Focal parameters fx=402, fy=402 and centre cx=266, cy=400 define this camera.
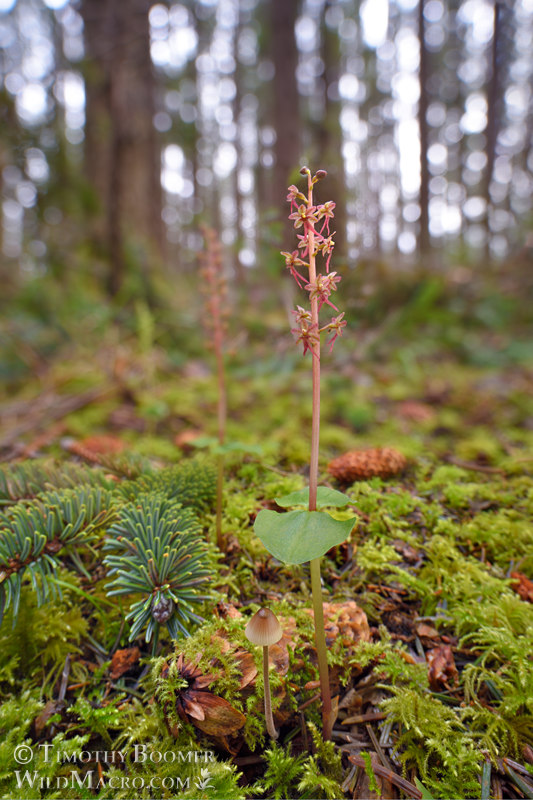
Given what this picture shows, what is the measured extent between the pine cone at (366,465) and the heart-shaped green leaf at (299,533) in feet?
3.26

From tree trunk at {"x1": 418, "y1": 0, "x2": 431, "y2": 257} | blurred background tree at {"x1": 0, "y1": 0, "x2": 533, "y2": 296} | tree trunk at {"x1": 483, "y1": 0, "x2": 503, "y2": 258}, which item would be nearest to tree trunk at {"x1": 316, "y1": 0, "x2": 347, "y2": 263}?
blurred background tree at {"x1": 0, "y1": 0, "x2": 533, "y2": 296}

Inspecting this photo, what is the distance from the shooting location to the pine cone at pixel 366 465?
212 centimetres

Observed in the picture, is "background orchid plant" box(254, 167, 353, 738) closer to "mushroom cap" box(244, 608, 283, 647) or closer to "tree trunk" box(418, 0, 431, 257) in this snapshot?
"mushroom cap" box(244, 608, 283, 647)

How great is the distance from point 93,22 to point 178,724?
11.1 meters

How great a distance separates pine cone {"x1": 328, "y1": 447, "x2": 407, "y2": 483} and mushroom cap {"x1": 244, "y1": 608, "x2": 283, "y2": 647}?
1105mm

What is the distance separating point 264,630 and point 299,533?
0.27 m

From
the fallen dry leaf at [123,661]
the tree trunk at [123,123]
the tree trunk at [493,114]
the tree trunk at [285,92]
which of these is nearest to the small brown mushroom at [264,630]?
the fallen dry leaf at [123,661]

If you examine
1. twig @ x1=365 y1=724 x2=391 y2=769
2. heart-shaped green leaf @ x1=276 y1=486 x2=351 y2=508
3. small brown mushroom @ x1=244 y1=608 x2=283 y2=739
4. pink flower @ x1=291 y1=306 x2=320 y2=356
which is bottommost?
twig @ x1=365 y1=724 x2=391 y2=769

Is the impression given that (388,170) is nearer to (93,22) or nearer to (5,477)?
(93,22)

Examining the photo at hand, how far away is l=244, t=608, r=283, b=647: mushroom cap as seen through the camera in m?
1.09

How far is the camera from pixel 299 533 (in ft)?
3.67

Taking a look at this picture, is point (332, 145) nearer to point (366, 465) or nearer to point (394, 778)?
point (366, 465)

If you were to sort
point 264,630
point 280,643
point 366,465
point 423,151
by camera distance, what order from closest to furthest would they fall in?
point 264,630 < point 280,643 < point 366,465 < point 423,151

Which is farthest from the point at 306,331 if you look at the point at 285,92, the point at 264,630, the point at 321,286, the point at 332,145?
the point at 285,92
